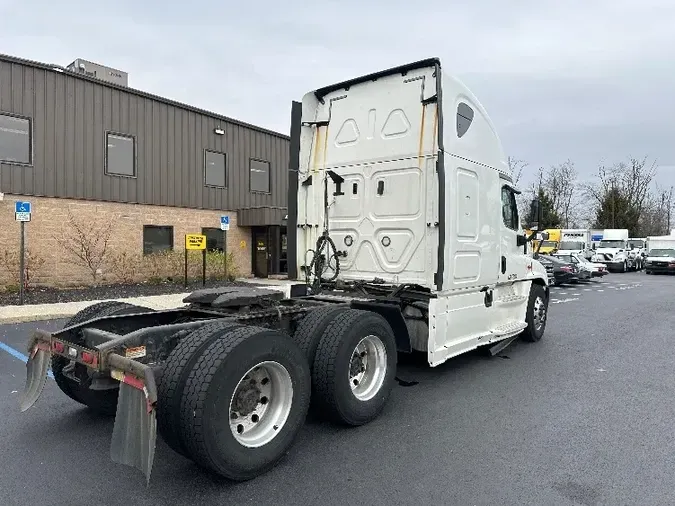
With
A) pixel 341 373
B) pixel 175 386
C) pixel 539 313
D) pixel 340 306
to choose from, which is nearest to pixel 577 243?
pixel 539 313

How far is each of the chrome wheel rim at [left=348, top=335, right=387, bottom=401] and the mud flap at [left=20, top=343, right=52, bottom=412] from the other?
8.40 feet

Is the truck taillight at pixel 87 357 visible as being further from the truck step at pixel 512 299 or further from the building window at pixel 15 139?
the building window at pixel 15 139

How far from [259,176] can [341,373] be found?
1794 cm

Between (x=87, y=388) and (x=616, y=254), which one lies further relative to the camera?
(x=616, y=254)

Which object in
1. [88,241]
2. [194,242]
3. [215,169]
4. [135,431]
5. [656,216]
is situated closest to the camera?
Result: [135,431]

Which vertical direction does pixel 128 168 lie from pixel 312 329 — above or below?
above

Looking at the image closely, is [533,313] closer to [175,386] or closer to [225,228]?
[175,386]

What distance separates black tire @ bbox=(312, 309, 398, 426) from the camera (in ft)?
13.4

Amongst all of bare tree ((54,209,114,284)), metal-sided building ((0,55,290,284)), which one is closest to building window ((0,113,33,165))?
metal-sided building ((0,55,290,284))

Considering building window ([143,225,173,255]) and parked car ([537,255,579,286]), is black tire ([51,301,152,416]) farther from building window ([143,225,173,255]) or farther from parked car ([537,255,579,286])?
parked car ([537,255,579,286])

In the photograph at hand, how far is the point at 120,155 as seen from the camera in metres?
16.5

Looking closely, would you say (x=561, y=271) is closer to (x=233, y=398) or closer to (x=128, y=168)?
(x=128, y=168)

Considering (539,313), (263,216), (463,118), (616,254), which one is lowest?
(539,313)

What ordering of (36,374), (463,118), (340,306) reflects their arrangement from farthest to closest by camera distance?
(463,118) → (340,306) → (36,374)
